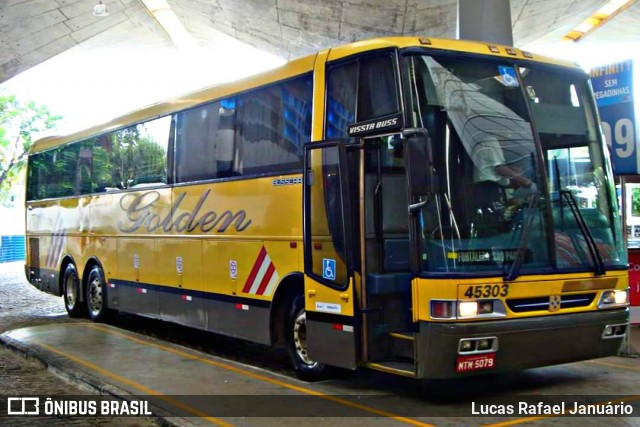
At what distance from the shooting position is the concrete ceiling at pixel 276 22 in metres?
21.6

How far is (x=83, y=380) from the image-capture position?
836cm

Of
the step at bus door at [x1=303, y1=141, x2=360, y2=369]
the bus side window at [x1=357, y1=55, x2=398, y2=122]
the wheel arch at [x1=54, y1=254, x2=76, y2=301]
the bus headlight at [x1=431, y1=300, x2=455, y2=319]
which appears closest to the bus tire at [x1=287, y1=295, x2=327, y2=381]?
the step at bus door at [x1=303, y1=141, x2=360, y2=369]

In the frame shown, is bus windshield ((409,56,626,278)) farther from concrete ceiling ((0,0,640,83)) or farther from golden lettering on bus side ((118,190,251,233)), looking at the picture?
concrete ceiling ((0,0,640,83))

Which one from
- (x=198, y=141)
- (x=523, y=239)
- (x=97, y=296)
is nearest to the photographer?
(x=523, y=239)

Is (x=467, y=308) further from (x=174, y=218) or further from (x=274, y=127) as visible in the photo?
(x=174, y=218)

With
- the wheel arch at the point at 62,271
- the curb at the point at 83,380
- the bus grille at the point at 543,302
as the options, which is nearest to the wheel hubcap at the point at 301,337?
the curb at the point at 83,380

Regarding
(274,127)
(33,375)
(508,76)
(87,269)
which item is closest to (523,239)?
(508,76)

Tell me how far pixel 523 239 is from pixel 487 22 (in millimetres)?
9032

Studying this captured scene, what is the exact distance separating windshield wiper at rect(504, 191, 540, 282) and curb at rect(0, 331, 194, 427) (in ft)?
10.3

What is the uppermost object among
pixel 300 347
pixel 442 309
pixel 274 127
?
pixel 274 127

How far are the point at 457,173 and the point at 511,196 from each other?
0.57 metres

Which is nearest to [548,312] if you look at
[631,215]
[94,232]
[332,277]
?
[332,277]

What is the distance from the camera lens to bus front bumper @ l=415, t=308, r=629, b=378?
644 centimetres

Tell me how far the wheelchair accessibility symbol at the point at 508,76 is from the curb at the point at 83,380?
4.38 m
